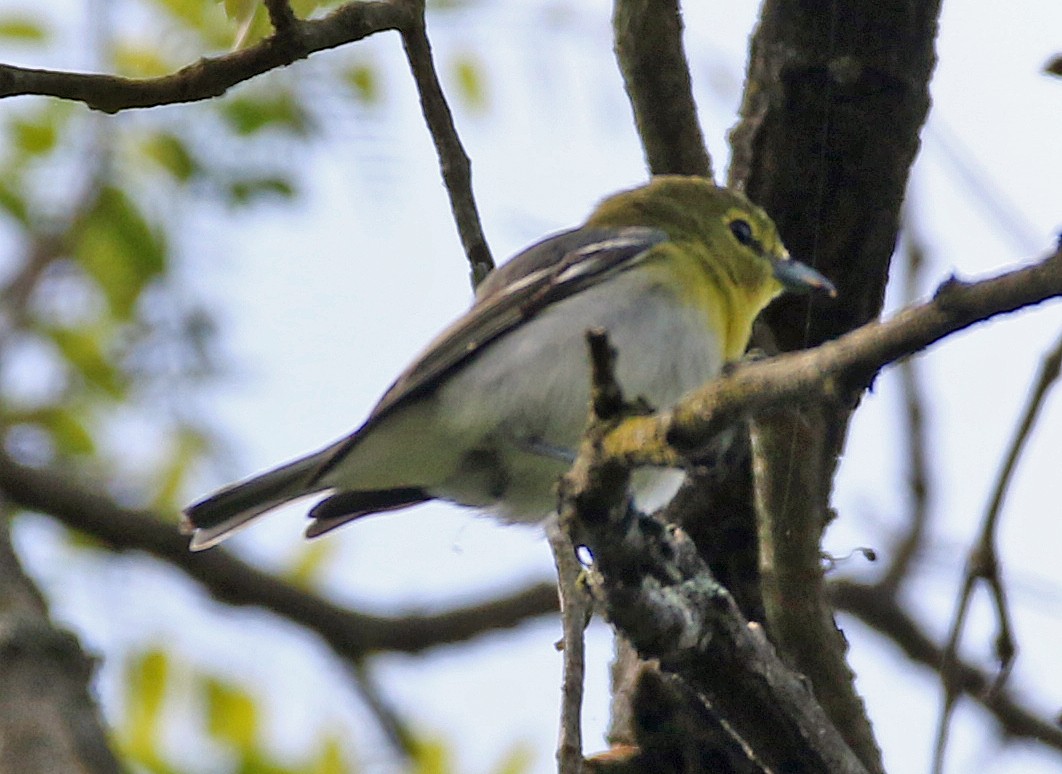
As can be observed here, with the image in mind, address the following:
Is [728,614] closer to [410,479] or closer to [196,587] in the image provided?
[410,479]

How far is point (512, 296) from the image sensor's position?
12.9 ft

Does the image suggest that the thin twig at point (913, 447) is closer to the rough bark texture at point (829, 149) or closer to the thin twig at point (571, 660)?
the rough bark texture at point (829, 149)

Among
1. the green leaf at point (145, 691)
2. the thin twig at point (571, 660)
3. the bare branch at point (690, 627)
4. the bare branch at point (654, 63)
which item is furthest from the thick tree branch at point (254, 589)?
the bare branch at point (690, 627)

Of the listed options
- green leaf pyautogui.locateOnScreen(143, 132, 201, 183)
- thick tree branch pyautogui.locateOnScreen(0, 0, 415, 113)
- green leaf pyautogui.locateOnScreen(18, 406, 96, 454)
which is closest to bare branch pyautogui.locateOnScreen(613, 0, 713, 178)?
thick tree branch pyautogui.locateOnScreen(0, 0, 415, 113)

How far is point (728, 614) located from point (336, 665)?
10.3 feet

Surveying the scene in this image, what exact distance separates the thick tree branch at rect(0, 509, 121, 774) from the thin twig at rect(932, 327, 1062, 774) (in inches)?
66.1

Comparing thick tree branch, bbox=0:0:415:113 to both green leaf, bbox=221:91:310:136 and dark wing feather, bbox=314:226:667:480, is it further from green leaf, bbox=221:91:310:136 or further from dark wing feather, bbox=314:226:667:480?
green leaf, bbox=221:91:310:136

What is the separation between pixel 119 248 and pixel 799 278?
2768 millimetres

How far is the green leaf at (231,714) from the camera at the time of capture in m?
4.46

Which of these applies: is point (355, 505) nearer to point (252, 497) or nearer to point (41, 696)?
point (252, 497)

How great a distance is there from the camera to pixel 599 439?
7.48 feet

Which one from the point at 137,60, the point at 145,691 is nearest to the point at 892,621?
the point at 145,691

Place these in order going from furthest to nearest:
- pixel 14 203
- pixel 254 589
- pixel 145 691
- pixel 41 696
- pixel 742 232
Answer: pixel 14 203 → pixel 254 589 → pixel 145 691 → pixel 742 232 → pixel 41 696

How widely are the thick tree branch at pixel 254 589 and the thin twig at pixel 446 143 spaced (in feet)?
6.46
